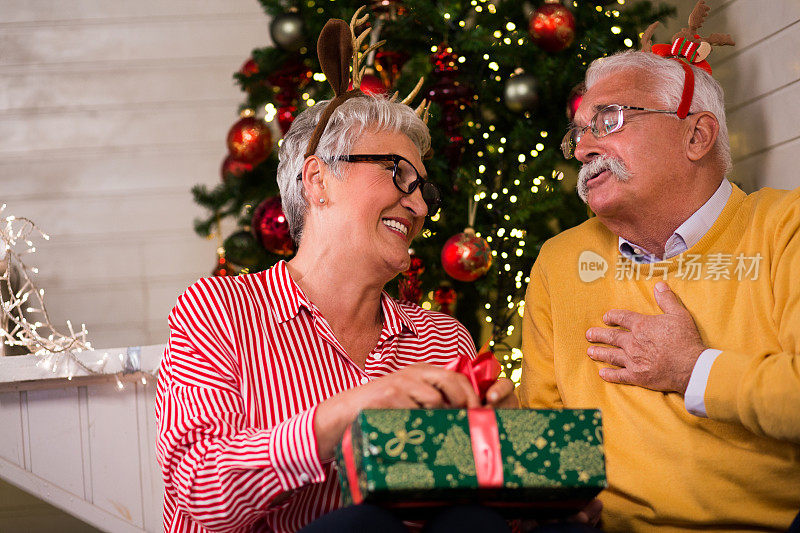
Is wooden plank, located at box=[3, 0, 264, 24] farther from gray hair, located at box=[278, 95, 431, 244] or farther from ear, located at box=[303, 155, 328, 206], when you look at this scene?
ear, located at box=[303, 155, 328, 206]

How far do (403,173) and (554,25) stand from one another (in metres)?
1.06

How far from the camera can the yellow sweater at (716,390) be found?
1.39 metres

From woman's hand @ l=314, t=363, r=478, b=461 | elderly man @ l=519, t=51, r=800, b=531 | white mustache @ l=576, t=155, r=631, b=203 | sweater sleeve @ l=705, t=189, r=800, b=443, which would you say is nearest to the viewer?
Result: woman's hand @ l=314, t=363, r=478, b=461

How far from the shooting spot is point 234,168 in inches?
105

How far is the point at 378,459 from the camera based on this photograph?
102 cm

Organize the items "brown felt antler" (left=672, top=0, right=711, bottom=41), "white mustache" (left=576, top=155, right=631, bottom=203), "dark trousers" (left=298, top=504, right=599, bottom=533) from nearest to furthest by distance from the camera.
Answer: "dark trousers" (left=298, top=504, right=599, bottom=533)
"white mustache" (left=576, top=155, right=631, bottom=203)
"brown felt antler" (left=672, top=0, right=711, bottom=41)

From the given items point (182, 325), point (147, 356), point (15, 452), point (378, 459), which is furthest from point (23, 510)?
point (378, 459)

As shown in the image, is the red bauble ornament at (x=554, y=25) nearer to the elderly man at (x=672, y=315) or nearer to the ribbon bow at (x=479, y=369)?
the elderly man at (x=672, y=315)

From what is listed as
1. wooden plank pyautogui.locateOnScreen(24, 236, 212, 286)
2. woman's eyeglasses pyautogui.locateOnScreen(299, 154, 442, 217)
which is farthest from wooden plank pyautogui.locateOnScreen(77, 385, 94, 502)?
woman's eyeglasses pyautogui.locateOnScreen(299, 154, 442, 217)

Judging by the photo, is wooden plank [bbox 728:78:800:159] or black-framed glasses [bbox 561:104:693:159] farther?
wooden plank [bbox 728:78:800:159]

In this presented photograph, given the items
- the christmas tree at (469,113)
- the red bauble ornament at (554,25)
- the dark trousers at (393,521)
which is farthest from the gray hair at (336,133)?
the red bauble ornament at (554,25)

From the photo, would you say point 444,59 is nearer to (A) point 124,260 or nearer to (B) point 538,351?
(B) point 538,351

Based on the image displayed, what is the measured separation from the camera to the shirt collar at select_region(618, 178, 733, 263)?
5.54ft

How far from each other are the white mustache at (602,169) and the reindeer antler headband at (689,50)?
196 mm
